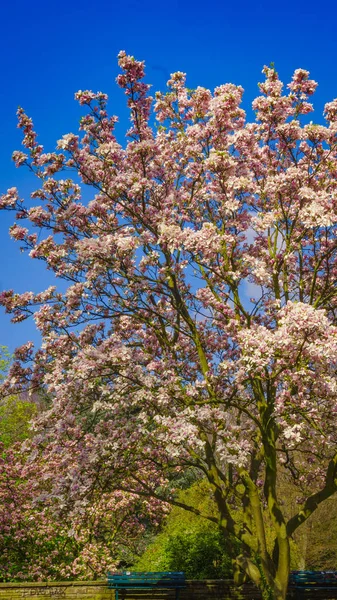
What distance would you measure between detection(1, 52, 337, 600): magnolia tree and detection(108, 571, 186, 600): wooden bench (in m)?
1.94

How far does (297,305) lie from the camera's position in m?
9.83

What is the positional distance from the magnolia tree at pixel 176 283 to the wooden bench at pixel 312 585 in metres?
1.98

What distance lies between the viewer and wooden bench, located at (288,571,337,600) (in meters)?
15.2

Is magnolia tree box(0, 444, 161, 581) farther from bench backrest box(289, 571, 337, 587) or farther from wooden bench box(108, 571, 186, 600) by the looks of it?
bench backrest box(289, 571, 337, 587)

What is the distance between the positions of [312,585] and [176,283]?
8.68 metres

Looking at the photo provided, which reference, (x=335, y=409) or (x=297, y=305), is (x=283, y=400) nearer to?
(x=335, y=409)

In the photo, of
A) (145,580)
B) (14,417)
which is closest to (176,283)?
(145,580)

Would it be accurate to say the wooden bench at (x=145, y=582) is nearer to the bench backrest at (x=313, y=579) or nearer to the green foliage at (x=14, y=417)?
the bench backrest at (x=313, y=579)

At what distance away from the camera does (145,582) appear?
15.1 m

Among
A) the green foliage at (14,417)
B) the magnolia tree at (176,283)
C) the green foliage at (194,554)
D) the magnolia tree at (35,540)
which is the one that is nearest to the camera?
the magnolia tree at (176,283)

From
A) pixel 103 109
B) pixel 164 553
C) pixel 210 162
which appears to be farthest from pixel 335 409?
pixel 164 553

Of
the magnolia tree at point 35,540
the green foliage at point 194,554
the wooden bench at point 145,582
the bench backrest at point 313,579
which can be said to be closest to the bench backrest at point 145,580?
the wooden bench at point 145,582

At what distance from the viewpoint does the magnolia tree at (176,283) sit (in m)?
11.9

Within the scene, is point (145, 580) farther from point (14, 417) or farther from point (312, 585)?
point (14, 417)
